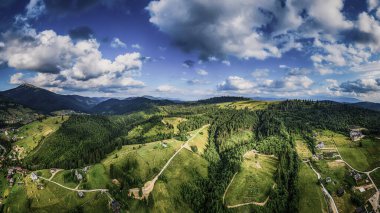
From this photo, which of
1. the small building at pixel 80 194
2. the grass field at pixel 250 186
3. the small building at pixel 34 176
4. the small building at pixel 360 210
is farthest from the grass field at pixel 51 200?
the small building at pixel 360 210

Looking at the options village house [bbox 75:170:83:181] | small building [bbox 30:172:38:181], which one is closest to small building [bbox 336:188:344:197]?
village house [bbox 75:170:83:181]

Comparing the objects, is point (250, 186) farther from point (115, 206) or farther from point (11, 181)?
point (11, 181)

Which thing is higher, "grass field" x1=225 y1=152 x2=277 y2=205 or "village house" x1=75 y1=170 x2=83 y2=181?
"village house" x1=75 y1=170 x2=83 y2=181

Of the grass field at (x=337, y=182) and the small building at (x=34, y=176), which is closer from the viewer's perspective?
the grass field at (x=337, y=182)

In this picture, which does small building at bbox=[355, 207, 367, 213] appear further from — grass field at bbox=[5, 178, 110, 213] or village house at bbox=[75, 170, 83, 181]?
village house at bbox=[75, 170, 83, 181]

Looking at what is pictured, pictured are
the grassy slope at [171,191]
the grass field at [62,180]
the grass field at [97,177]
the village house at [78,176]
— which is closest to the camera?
the grass field at [62,180]

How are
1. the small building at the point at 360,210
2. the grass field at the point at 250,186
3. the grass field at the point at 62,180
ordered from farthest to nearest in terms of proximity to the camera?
the grass field at the point at 250,186 → the grass field at the point at 62,180 → the small building at the point at 360,210

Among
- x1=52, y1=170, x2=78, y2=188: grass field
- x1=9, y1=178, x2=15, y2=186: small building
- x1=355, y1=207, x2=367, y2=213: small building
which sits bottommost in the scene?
x1=355, y1=207, x2=367, y2=213: small building

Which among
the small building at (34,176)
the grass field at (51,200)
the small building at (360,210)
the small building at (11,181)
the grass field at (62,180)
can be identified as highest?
the small building at (34,176)

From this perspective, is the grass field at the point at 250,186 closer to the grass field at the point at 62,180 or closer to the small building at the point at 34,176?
the grass field at the point at 62,180

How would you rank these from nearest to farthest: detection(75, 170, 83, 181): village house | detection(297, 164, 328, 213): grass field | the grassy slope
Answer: detection(297, 164, 328, 213): grass field, the grassy slope, detection(75, 170, 83, 181): village house
